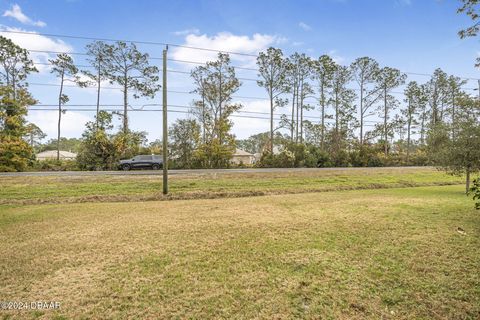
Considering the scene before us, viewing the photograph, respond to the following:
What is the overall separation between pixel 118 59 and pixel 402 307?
29339mm

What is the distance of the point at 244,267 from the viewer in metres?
3.74

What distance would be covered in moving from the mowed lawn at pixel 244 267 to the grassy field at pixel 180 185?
407 cm

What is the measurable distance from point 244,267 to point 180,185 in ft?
32.3

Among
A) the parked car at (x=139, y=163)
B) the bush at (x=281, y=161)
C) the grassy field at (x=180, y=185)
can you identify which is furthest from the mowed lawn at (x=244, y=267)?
the bush at (x=281, y=161)

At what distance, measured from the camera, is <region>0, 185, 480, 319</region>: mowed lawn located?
277cm

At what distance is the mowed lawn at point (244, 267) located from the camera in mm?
2768

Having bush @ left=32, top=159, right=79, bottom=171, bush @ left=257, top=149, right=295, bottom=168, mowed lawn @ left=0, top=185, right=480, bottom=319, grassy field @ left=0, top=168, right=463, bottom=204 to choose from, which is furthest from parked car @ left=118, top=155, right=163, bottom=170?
mowed lawn @ left=0, top=185, right=480, bottom=319

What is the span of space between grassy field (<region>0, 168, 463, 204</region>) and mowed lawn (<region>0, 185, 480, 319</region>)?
4.07 meters

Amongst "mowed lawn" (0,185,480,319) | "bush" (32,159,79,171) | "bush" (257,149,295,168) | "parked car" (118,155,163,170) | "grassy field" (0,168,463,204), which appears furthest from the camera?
"bush" (257,149,295,168)

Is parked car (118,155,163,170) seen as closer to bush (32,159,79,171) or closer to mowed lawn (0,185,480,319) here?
bush (32,159,79,171)

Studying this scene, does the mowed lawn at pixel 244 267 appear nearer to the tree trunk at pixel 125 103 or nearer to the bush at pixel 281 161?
the bush at pixel 281 161

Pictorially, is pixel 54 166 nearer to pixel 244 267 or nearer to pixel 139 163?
pixel 139 163

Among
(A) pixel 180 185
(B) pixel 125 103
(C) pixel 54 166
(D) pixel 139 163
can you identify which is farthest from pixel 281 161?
(C) pixel 54 166

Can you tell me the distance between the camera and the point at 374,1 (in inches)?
486
